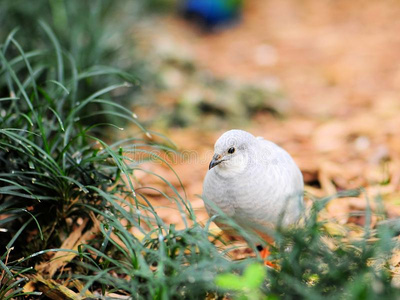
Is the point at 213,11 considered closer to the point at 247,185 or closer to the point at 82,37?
the point at 82,37

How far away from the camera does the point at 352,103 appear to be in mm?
5828

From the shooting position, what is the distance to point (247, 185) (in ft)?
8.89

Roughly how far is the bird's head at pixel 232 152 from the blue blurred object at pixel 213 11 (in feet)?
20.4

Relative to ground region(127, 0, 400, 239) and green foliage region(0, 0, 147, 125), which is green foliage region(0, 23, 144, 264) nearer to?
ground region(127, 0, 400, 239)

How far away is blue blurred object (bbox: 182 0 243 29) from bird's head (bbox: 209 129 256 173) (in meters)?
6.23

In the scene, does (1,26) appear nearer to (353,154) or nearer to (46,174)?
(46,174)

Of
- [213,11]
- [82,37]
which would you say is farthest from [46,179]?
[213,11]

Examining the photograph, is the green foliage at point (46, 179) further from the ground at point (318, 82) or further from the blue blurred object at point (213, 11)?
the blue blurred object at point (213, 11)

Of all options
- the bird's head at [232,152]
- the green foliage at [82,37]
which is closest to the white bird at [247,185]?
the bird's head at [232,152]

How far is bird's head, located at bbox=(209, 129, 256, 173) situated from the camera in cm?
273

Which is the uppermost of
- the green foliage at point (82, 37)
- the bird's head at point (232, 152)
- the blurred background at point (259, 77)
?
the bird's head at point (232, 152)

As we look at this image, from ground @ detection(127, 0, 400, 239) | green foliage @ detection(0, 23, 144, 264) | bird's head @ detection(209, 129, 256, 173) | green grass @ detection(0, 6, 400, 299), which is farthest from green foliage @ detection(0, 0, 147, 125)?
bird's head @ detection(209, 129, 256, 173)

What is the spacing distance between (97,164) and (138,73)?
8.79 ft

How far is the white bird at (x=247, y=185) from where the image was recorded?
2.69 m
